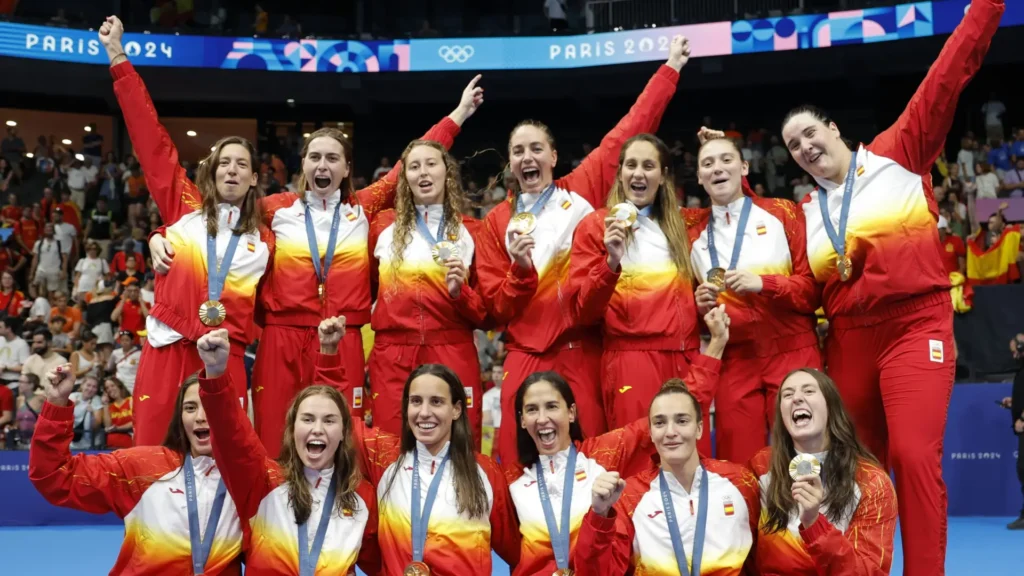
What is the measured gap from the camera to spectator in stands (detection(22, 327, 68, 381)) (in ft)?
41.5

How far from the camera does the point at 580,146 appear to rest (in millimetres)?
21688

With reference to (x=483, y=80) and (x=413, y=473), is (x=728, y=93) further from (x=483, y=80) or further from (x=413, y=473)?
(x=413, y=473)

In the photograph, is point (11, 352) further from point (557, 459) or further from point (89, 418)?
point (557, 459)

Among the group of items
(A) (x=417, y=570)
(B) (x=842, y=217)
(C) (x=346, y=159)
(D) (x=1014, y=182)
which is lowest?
(A) (x=417, y=570)

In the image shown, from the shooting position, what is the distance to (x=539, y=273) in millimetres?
5773

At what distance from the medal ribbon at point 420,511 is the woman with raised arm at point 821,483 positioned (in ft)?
4.80

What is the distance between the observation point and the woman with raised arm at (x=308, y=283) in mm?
5719

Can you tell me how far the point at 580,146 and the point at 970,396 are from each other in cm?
1173

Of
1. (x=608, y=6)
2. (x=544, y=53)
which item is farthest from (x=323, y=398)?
(x=608, y=6)

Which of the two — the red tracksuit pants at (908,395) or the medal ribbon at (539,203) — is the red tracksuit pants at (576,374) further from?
the red tracksuit pants at (908,395)

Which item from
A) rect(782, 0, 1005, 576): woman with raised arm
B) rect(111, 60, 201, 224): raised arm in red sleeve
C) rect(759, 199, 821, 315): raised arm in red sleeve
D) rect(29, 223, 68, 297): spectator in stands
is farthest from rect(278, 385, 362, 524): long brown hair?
rect(29, 223, 68, 297): spectator in stands

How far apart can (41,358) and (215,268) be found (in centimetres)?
836

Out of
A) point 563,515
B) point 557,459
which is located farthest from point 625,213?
point 563,515

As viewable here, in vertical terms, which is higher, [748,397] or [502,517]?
[748,397]
